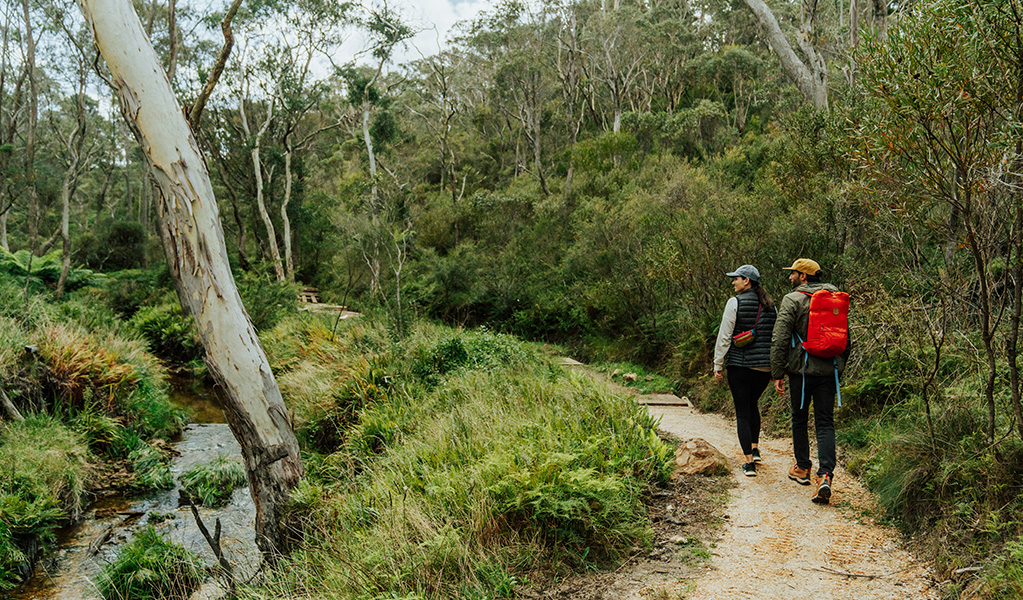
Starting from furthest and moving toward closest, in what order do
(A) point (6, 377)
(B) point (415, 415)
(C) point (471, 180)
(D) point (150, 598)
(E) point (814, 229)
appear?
(C) point (471, 180)
(E) point (814, 229)
(A) point (6, 377)
(B) point (415, 415)
(D) point (150, 598)

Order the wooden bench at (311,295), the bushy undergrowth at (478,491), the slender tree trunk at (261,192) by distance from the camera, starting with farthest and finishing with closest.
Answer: the slender tree trunk at (261,192) < the wooden bench at (311,295) < the bushy undergrowth at (478,491)

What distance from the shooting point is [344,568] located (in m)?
4.04

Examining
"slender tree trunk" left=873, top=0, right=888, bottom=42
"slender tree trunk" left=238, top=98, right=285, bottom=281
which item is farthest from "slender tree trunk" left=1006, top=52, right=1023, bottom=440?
"slender tree trunk" left=238, top=98, right=285, bottom=281

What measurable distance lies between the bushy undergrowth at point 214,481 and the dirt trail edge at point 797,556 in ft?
19.1

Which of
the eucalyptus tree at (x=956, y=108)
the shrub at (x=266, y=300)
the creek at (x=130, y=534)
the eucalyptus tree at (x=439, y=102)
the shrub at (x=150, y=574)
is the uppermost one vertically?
the eucalyptus tree at (x=439, y=102)

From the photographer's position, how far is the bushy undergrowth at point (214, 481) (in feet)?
25.0

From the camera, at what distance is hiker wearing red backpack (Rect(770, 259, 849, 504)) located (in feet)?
15.4

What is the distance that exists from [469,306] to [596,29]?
16.2 metres

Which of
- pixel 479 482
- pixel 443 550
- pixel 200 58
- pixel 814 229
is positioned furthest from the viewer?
pixel 200 58

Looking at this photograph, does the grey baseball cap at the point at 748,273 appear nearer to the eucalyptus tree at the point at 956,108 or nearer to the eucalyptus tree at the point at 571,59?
the eucalyptus tree at the point at 956,108

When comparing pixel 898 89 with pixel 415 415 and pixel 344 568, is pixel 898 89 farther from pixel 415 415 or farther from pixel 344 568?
pixel 415 415

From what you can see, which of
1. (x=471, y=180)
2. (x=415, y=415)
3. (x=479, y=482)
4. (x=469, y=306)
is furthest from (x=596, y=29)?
(x=479, y=482)

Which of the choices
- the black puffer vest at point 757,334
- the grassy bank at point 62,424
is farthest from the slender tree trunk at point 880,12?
the grassy bank at point 62,424

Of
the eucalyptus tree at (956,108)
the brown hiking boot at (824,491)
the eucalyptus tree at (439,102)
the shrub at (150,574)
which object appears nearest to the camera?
the eucalyptus tree at (956,108)
